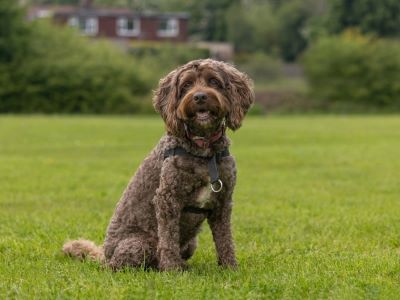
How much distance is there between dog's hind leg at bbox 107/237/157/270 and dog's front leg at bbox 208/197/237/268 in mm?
640

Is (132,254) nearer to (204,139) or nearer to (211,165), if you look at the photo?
(211,165)

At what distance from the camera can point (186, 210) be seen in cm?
725

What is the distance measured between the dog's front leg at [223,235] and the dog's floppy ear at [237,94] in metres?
0.85

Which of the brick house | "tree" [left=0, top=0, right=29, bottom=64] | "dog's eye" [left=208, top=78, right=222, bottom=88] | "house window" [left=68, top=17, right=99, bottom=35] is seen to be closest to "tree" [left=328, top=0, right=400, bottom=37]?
the brick house

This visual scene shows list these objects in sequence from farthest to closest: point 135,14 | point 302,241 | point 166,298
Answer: point 135,14 → point 302,241 → point 166,298

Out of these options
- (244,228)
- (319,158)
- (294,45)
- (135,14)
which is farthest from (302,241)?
(294,45)

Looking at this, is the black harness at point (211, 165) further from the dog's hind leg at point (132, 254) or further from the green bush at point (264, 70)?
the green bush at point (264, 70)

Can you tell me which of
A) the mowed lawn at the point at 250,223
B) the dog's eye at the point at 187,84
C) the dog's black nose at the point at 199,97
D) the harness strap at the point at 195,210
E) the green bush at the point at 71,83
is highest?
the dog's eye at the point at 187,84

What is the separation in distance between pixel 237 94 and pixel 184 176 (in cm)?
92

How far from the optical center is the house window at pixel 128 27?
82.9 metres

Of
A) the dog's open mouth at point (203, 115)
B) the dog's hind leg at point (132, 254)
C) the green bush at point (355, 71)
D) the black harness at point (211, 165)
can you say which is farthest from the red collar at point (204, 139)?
the green bush at point (355, 71)

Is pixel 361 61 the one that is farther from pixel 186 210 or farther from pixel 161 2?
pixel 186 210

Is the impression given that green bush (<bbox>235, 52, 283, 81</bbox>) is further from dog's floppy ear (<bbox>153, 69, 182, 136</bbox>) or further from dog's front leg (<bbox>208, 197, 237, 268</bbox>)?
dog's floppy ear (<bbox>153, 69, 182, 136</bbox>)

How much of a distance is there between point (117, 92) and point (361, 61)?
20956mm
